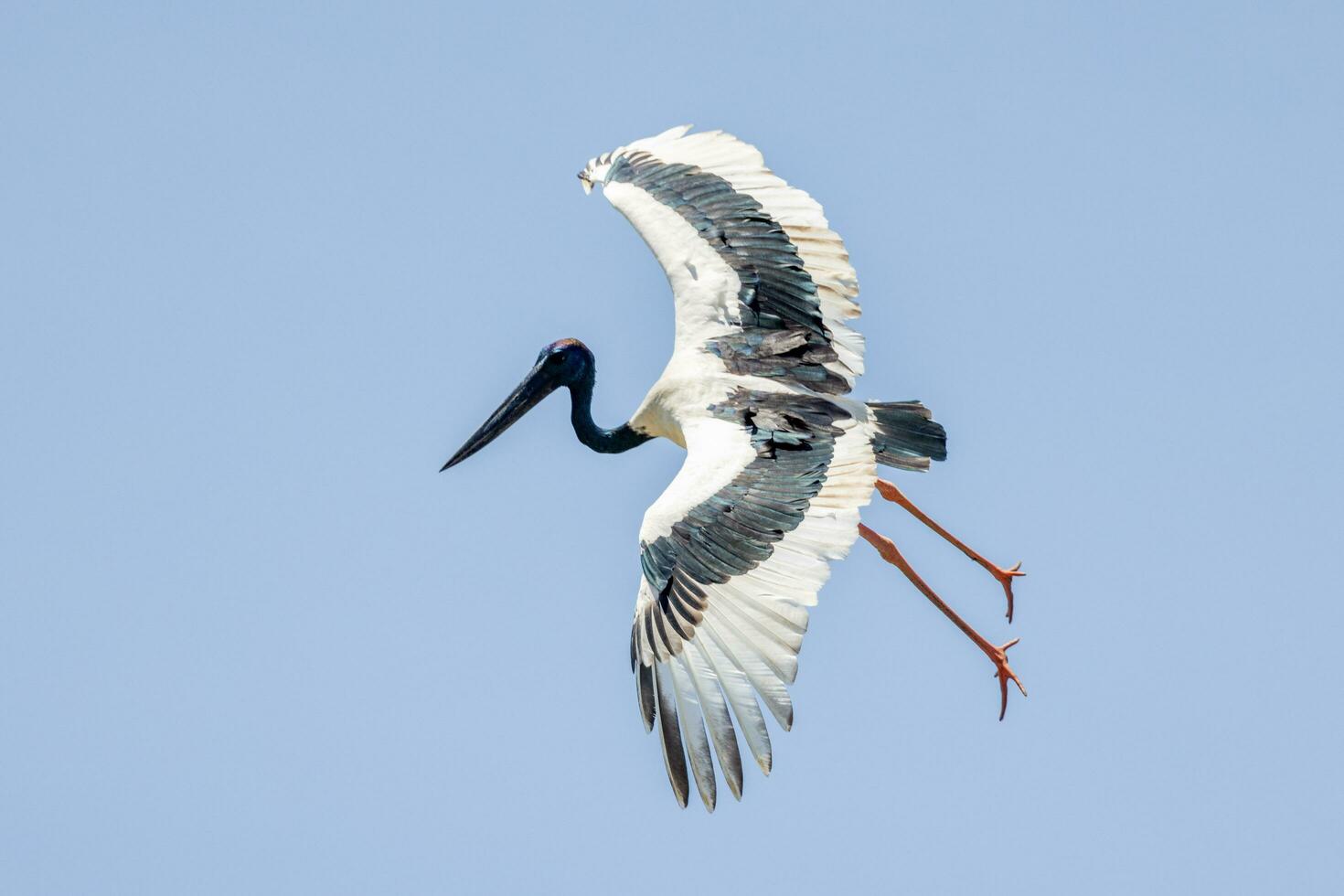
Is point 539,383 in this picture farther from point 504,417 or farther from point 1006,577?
point 1006,577

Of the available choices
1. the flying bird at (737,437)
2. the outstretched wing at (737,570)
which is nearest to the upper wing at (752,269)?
the flying bird at (737,437)

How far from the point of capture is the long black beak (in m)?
20.9

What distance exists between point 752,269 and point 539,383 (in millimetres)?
2487

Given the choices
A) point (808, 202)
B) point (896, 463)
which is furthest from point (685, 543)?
point (808, 202)

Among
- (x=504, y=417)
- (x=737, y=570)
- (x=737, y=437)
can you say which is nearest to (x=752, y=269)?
(x=737, y=437)

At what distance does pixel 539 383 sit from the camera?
2083 cm

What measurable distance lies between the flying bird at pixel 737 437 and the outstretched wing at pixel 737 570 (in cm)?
1

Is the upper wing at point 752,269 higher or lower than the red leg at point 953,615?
higher

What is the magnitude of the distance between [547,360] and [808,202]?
109 inches

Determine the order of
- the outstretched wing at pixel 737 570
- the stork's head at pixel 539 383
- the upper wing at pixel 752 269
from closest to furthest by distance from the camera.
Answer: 1. the outstretched wing at pixel 737 570
2. the upper wing at pixel 752 269
3. the stork's head at pixel 539 383

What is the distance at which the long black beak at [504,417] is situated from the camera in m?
20.9

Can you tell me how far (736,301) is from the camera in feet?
63.4

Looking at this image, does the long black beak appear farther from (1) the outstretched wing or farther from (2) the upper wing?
(1) the outstretched wing

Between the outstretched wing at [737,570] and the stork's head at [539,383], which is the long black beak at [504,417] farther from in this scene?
the outstretched wing at [737,570]
